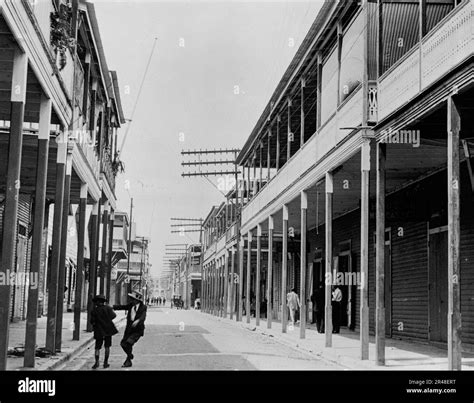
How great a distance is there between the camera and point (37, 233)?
11.9 meters

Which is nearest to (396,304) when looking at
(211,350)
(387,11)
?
(211,350)

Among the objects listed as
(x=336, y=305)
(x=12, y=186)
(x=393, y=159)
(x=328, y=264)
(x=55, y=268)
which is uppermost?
(x=393, y=159)

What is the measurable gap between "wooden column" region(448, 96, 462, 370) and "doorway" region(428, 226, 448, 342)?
22.4ft

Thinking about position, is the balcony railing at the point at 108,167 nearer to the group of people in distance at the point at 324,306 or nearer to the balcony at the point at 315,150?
the balcony at the point at 315,150

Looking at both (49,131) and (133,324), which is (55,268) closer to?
(133,324)

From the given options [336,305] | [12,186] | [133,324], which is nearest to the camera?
[12,186]

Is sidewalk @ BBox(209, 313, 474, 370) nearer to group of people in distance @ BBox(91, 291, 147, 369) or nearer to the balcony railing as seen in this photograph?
group of people in distance @ BBox(91, 291, 147, 369)

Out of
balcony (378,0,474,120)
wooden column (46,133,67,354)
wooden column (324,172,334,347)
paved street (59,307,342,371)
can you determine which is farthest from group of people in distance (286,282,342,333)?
wooden column (46,133,67,354)

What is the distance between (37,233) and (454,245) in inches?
258

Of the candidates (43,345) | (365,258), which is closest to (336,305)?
(365,258)

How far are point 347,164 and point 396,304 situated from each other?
5.51m

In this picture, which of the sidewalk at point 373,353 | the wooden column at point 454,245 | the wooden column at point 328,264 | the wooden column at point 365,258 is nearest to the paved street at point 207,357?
the sidewalk at point 373,353

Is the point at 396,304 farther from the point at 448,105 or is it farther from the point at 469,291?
the point at 448,105

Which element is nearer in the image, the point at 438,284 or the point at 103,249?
the point at 438,284
